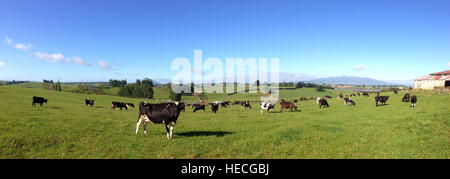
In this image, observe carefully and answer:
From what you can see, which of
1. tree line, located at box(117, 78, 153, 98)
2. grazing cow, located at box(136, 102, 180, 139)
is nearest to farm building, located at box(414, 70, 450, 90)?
grazing cow, located at box(136, 102, 180, 139)

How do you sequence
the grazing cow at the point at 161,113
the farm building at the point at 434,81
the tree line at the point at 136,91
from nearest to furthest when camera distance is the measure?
the grazing cow at the point at 161,113
the farm building at the point at 434,81
the tree line at the point at 136,91

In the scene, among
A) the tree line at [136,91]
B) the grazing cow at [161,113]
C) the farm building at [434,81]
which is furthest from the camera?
the tree line at [136,91]

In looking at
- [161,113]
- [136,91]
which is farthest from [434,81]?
[136,91]

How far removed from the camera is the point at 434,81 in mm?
37500

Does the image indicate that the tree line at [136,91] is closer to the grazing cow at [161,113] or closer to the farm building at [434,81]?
the grazing cow at [161,113]

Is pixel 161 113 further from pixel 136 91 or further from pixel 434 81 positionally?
pixel 136 91

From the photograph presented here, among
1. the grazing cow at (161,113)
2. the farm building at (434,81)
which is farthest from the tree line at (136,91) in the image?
the farm building at (434,81)

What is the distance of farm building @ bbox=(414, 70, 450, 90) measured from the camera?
116ft

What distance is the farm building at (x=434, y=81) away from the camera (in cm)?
3546
